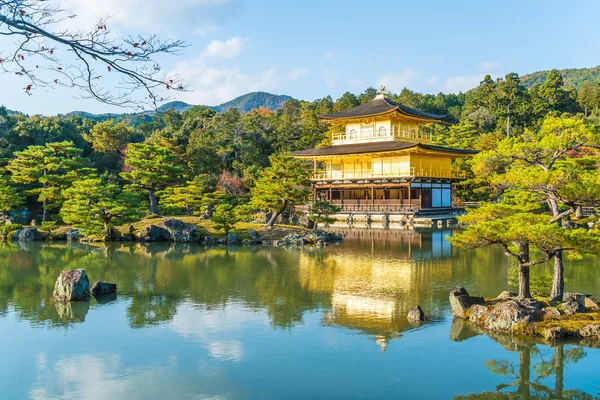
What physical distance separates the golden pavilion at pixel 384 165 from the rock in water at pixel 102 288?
65.5ft

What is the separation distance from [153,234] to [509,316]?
1693cm

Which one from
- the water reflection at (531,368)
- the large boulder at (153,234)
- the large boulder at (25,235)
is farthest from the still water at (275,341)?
the large boulder at (25,235)

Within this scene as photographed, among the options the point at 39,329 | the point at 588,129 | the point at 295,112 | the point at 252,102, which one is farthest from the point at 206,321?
the point at 252,102

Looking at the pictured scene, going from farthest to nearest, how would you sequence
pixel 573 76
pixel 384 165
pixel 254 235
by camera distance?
pixel 573 76, pixel 384 165, pixel 254 235

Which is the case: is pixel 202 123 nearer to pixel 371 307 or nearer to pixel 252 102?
pixel 371 307

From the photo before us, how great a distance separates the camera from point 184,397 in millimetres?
6316

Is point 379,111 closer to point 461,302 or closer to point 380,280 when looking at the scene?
point 380,280

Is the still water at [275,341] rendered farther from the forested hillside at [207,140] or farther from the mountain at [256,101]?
the mountain at [256,101]

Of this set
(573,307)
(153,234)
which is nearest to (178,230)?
(153,234)

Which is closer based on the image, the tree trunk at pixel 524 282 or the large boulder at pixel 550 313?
the large boulder at pixel 550 313

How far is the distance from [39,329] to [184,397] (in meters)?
4.20

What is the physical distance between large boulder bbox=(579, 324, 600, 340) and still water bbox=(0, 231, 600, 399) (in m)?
0.48

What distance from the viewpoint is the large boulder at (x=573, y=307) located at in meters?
8.85

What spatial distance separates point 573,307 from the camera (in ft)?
29.4
